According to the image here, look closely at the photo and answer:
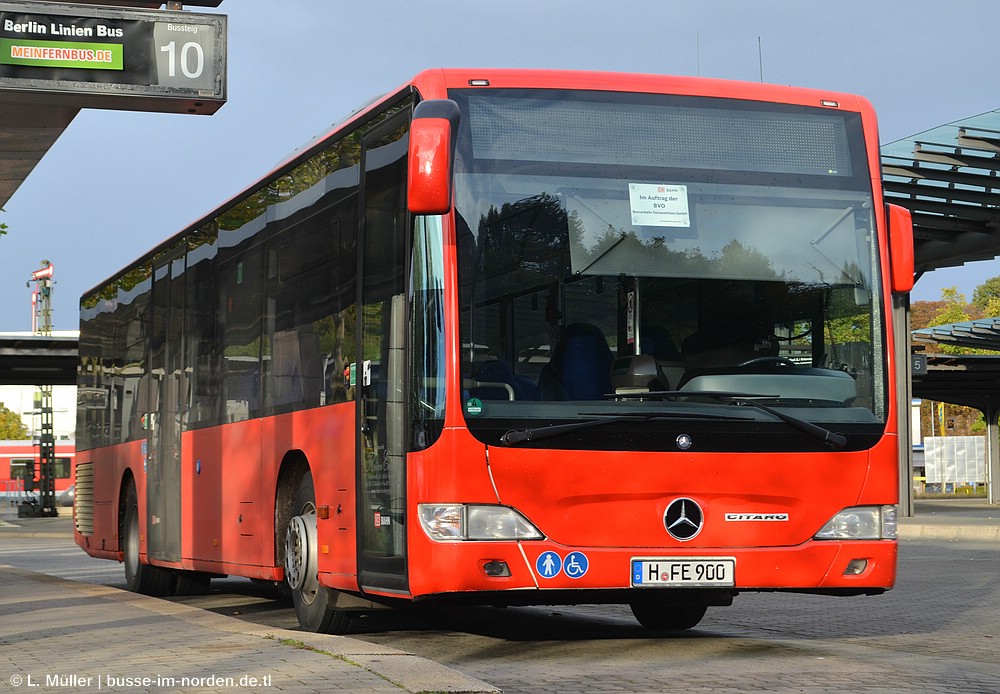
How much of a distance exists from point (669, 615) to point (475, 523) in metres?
3.48

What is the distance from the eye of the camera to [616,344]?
8.48 m

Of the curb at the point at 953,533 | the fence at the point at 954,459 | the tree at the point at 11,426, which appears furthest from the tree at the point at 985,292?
the curb at the point at 953,533

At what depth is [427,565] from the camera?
8305 mm

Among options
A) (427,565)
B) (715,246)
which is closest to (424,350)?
(427,565)

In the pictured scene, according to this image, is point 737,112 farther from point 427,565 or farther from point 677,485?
point 427,565

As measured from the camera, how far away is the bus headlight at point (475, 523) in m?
8.25

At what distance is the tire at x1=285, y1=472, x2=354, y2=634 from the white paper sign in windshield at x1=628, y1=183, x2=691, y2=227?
314cm

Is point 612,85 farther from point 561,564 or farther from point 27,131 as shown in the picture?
point 27,131

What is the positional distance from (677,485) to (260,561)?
13.4 feet

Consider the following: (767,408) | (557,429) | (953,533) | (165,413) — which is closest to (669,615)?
(767,408)

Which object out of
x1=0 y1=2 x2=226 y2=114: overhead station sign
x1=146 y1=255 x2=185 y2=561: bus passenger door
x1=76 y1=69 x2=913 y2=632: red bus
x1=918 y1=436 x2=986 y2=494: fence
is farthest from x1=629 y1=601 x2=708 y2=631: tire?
x1=918 y1=436 x2=986 y2=494: fence

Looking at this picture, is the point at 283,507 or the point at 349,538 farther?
the point at 283,507

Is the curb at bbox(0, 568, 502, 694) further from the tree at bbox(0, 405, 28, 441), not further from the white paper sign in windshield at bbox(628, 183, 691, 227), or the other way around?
the tree at bbox(0, 405, 28, 441)

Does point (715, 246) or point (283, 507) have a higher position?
point (715, 246)
